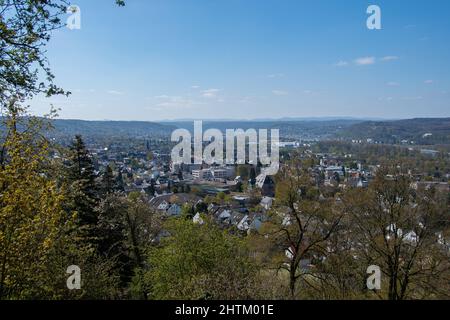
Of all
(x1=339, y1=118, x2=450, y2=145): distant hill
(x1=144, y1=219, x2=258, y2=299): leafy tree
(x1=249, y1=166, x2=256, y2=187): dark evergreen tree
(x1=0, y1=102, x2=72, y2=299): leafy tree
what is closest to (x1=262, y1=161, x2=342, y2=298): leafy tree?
(x1=144, y1=219, x2=258, y2=299): leafy tree

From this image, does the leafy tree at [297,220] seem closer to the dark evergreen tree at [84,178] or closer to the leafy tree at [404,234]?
the leafy tree at [404,234]

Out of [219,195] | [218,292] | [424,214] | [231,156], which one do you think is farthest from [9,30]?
[231,156]

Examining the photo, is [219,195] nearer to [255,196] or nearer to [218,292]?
[255,196]

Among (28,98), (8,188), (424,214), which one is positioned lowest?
(424,214)

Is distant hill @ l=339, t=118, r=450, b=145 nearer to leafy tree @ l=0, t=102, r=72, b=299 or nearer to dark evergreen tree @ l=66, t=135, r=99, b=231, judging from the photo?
dark evergreen tree @ l=66, t=135, r=99, b=231

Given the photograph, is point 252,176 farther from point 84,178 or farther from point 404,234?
point 404,234

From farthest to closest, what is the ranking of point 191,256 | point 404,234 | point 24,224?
point 404,234 < point 191,256 < point 24,224

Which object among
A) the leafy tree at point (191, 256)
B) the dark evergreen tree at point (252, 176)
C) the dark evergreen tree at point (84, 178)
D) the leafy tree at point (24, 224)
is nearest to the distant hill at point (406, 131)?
the dark evergreen tree at point (252, 176)

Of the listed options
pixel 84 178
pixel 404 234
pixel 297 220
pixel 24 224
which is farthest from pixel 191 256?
pixel 84 178
